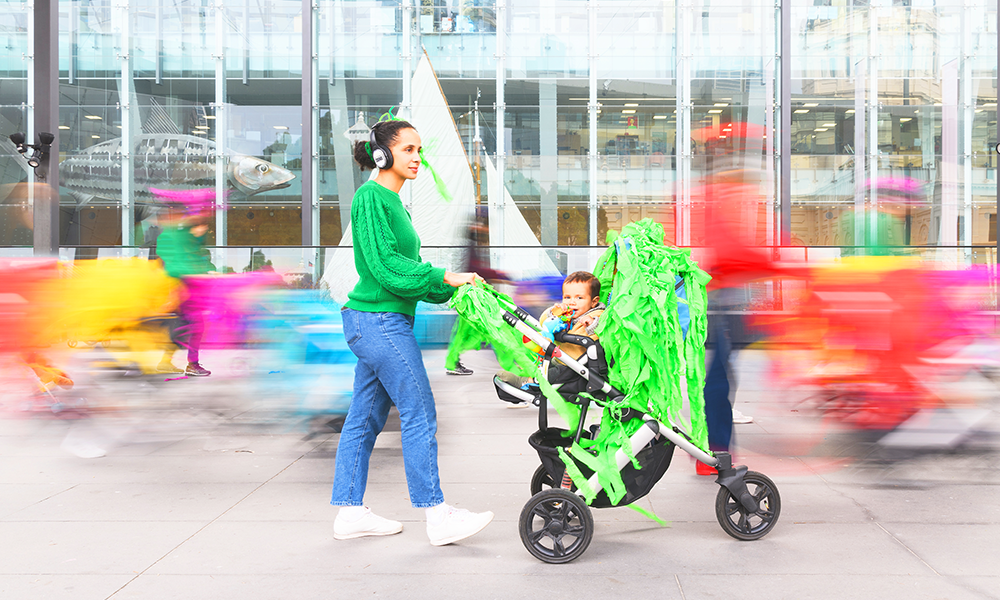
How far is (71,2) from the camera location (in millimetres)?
19203

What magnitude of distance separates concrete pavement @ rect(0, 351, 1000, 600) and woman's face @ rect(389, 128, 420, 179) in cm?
174

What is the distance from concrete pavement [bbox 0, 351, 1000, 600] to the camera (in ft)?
10.3

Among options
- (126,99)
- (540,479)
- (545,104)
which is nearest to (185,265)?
(540,479)

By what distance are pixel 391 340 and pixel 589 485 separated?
1.08 m

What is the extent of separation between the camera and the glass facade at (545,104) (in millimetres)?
18547

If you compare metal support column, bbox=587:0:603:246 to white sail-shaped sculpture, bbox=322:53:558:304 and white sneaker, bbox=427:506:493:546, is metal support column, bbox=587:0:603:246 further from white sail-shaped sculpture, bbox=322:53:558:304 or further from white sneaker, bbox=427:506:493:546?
white sneaker, bbox=427:506:493:546

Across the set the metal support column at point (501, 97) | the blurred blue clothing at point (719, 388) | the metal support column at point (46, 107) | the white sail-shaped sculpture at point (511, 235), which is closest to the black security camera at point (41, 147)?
the metal support column at point (46, 107)

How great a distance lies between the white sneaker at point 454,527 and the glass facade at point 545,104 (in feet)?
48.0

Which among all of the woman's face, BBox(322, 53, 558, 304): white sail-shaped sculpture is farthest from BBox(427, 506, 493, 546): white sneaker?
BBox(322, 53, 558, 304): white sail-shaped sculpture

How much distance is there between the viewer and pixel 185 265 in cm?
729

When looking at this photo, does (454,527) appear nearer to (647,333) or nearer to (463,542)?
(463,542)

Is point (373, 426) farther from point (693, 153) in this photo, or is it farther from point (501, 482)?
point (693, 153)

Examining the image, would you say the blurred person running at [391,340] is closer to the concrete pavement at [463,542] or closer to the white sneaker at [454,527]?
the white sneaker at [454,527]

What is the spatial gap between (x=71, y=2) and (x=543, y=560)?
68.2 feet
